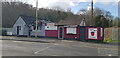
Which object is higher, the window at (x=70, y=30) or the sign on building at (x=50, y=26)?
the sign on building at (x=50, y=26)

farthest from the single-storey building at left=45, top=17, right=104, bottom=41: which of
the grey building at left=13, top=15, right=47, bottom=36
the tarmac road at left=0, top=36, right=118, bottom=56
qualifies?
the tarmac road at left=0, top=36, right=118, bottom=56

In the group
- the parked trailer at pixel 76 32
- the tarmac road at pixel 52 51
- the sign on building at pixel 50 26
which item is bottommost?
the tarmac road at pixel 52 51

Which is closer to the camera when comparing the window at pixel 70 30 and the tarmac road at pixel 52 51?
the tarmac road at pixel 52 51

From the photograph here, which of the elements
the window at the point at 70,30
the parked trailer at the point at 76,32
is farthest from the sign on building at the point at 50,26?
the window at the point at 70,30

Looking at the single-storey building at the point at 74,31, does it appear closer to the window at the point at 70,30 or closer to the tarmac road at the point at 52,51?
the window at the point at 70,30

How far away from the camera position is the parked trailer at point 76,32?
84.9ft

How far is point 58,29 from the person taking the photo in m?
Result: 30.9

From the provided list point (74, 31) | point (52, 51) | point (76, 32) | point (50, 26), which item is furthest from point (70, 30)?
point (52, 51)

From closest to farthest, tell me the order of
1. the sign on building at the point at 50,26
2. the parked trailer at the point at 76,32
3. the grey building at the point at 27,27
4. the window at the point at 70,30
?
the parked trailer at the point at 76,32 < the window at the point at 70,30 < the sign on building at the point at 50,26 < the grey building at the point at 27,27

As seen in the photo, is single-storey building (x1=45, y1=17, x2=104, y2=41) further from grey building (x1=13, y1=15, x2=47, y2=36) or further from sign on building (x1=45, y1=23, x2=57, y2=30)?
grey building (x1=13, y1=15, x2=47, y2=36)

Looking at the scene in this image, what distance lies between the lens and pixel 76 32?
28531 mm

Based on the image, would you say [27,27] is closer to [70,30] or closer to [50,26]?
[50,26]

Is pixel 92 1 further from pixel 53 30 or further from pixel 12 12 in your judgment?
pixel 12 12

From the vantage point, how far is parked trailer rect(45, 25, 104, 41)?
2588 centimetres
